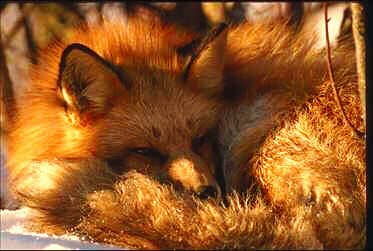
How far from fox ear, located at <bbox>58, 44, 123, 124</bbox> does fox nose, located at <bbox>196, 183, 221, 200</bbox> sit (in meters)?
0.64

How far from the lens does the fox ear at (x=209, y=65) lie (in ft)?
8.57

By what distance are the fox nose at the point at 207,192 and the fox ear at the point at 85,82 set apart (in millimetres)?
637

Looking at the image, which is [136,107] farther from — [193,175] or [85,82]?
[193,175]

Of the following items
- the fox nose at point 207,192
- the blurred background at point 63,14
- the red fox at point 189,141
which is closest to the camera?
the red fox at point 189,141

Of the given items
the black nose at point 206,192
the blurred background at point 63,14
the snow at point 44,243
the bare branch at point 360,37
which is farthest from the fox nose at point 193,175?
the blurred background at point 63,14

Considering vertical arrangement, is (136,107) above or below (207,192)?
above

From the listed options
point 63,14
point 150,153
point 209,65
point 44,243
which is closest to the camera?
point 44,243

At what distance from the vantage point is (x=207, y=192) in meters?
2.27

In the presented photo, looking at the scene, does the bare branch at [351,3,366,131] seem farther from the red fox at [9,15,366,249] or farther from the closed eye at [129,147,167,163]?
the closed eye at [129,147,167,163]

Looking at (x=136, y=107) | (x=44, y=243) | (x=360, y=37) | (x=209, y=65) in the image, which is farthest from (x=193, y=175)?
(x=360, y=37)

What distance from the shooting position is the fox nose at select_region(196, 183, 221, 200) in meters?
2.24

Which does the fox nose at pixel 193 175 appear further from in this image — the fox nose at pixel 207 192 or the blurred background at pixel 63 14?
the blurred background at pixel 63 14

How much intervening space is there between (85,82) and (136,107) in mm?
243

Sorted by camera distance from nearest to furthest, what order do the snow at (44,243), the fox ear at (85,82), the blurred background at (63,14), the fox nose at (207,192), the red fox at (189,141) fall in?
the snow at (44,243) → the red fox at (189,141) → the fox nose at (207,192) → the fox ear at (85,82) → the blurred background at (63,14)
